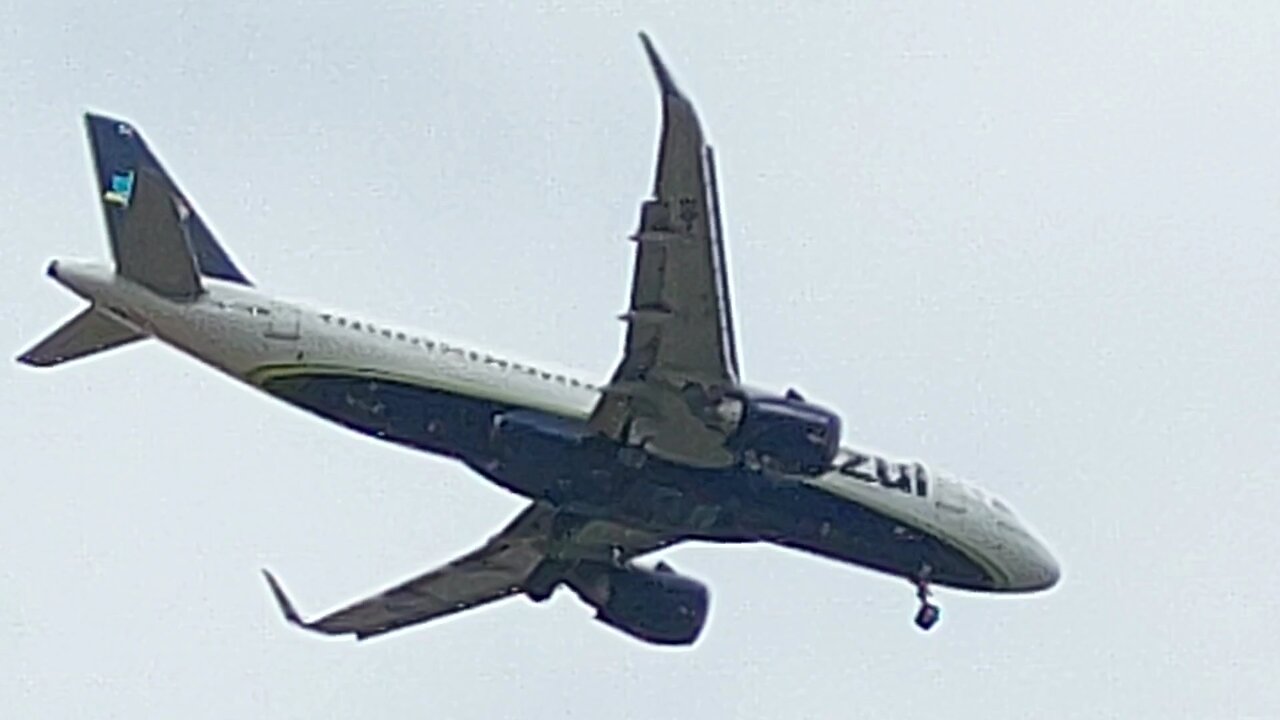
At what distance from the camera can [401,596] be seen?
73.5 metres

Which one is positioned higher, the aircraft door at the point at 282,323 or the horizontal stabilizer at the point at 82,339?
the aircraft door at the point at 282,323

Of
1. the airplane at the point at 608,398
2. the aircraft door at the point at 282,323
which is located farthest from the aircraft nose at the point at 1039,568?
the aircraft door at the point at 282,323

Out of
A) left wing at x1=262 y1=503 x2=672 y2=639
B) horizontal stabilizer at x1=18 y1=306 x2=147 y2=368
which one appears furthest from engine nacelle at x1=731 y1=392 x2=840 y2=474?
horizontal stabilizer at x1=18 y1=306 x2=147 y2=368

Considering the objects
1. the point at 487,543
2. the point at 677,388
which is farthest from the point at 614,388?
the point at 487,543

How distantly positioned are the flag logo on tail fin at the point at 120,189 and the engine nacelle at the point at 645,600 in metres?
15.3

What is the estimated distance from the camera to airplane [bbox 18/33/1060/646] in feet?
197

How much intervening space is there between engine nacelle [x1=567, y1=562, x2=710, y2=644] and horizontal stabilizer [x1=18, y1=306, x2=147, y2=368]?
47.4 feet

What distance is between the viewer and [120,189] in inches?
2451

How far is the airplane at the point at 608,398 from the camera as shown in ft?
197

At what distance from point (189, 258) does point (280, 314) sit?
2.17m

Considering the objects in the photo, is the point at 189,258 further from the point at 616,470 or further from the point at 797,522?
the point at 797,522

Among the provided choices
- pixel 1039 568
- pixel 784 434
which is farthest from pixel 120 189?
pixel 1039 568

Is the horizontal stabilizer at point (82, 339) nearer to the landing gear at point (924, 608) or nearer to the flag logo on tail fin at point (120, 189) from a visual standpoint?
the flag logo on tail fin at point (120, 189)

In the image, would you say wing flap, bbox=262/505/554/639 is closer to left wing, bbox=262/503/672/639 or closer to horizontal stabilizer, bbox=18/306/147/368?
left wing, bbox=262/503/672/639
